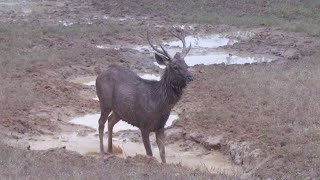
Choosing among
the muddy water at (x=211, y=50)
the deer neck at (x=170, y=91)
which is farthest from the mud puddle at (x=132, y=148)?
the muddy water at (x=211, y=50)

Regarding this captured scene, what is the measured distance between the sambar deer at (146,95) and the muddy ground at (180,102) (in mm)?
995

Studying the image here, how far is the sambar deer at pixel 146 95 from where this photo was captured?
37.0 ft

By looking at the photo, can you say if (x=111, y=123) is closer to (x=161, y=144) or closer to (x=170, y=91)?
(x=161, y=144)

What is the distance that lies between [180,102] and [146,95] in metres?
3.89

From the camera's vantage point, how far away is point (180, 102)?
15469mm

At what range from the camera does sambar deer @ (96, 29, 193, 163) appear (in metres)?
11.3

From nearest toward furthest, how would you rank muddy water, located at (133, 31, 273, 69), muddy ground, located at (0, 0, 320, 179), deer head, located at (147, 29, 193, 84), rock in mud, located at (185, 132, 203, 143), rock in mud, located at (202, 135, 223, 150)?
muddy ground, located at (0, 0, 320, 179) → deer head, located at (147, 29, 193, 84) → rock in mud, located at (202, 135, 223, 150) → rock in mud, located at (185, 132, 203, 143) → muddy water, located at (133, 31, 273, 69)

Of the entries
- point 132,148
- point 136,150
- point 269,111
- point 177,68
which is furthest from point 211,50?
point 177,68

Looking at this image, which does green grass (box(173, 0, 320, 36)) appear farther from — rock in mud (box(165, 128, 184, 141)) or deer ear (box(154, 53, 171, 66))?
deer ear (box(154, 53, 171, 66))

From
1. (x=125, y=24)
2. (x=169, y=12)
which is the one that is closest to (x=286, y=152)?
(x=125, y=24)

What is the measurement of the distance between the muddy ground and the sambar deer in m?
1.00

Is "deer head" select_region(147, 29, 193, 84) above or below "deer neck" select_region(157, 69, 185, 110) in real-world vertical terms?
above

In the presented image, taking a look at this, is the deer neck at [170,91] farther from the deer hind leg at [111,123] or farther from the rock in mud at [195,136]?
the rock in mud at [195,136]

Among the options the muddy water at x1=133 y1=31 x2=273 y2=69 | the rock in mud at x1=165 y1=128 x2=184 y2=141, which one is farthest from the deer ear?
the muddy water at x1=133 y1=31 x2=273 y2=69
